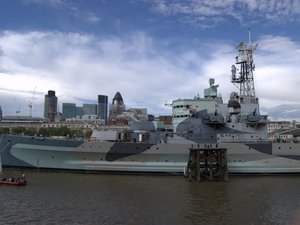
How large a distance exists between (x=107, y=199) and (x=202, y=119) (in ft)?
57.8

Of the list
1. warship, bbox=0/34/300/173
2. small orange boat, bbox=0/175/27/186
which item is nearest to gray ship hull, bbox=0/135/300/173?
warship, bbox=0/34/300/173

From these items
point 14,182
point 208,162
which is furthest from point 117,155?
point 14,182

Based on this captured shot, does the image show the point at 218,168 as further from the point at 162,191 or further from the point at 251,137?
the point at 162,191

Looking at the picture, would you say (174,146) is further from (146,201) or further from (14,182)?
(14,182)

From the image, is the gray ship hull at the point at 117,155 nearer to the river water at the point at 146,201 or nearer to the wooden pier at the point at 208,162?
the wooden pier at the point at 208,162

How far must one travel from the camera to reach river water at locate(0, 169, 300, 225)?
20953mm

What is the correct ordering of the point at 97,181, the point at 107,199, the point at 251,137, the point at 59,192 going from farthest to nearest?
the point at 251,137
the point at 97,181
the point at 59,192
the point at 107,199

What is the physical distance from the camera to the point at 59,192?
27.7 metres

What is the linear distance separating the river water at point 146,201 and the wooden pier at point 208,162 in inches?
69.5

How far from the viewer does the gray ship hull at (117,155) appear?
37.7 m

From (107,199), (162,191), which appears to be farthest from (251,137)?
(107,199)

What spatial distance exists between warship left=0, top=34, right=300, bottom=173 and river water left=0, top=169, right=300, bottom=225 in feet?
7.28

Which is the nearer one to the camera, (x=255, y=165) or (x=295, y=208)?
(x=295, y=208)

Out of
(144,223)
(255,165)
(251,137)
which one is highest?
(251,137)
